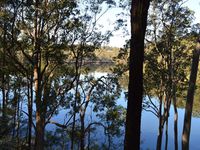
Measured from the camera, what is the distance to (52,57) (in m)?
15.9

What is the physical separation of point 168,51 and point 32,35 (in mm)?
7442

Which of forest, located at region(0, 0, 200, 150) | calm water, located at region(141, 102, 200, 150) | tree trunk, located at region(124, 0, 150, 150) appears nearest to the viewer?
tree trunk, located at region(124, 0, 150, 150)

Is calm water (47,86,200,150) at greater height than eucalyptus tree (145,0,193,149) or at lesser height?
lesser

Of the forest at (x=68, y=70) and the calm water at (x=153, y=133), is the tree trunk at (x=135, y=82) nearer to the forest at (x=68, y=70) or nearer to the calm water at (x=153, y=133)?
the forest at (x=68, y=70)

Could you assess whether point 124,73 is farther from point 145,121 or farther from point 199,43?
point 145,121

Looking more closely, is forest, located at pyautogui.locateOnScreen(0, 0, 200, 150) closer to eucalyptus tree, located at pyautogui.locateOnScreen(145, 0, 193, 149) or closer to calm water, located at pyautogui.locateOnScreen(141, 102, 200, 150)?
eucalyptus tree, located at pyautogui.locateOnScreen(145, 0, 193, 149)

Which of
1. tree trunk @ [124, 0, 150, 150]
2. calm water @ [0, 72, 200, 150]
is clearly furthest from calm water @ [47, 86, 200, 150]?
tree trunk @ [124, 0, 150, 150]

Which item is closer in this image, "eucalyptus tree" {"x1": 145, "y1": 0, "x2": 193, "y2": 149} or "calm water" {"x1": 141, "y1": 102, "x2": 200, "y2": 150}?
"eucalyptus tree" {"x1": 145, "y1": 0, "x2": 193, "y2": 149}

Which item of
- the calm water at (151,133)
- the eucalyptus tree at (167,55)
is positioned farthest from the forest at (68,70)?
the calm water at (151,133)

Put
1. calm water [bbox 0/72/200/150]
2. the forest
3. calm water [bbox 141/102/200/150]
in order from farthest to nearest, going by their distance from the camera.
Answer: calm water [bbox 141/102/200/150] → calm water [bbox 0/72/200/150] → the forest

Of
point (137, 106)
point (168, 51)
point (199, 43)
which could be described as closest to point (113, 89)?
point (168, 51)

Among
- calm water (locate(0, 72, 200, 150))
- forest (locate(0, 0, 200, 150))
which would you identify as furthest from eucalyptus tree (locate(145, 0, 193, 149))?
calm water (locate(0, 72, 200, 150))

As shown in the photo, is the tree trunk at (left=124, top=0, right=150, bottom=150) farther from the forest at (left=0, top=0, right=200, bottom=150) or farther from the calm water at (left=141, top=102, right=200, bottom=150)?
the calm water at (left=141, top=102, right=200, bottom=150)

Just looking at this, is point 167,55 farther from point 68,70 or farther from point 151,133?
point 151,133
